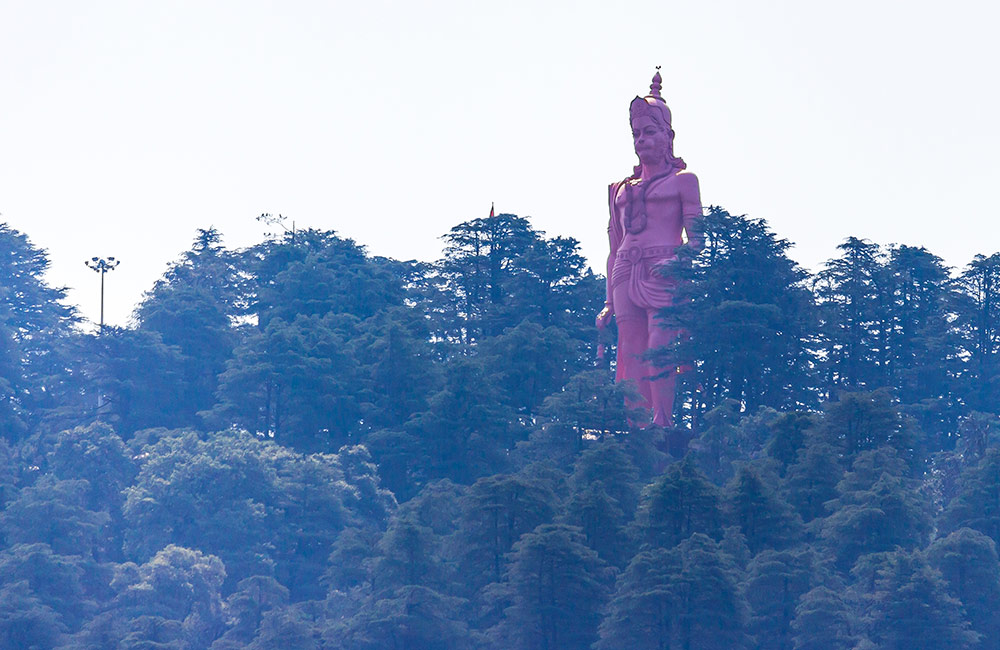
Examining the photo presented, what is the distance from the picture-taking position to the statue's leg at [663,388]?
50.4 m

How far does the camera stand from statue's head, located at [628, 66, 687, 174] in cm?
5166

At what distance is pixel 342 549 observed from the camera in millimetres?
45781

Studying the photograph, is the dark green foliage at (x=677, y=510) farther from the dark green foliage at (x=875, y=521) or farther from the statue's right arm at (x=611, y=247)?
the statue's right arm at (x=611, y=247)

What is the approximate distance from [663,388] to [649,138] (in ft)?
18.1

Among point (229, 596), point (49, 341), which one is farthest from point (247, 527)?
point (49, 341)

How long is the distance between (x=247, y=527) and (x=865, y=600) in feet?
44.1

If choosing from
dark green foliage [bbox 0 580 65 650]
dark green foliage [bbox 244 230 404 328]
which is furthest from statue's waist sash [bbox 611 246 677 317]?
dark green foliage [bbox 0 580 65 650]

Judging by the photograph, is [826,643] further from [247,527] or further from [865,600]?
[247,527]

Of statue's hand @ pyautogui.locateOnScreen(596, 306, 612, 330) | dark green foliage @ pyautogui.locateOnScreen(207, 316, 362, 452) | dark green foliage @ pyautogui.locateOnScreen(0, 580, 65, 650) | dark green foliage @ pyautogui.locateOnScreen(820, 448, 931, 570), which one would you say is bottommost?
dark green foliage @ pyautogui.locateOnScreen(0, 580, 65, 650)

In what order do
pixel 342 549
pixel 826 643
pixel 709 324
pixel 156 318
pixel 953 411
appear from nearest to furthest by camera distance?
pixel 826 643 → pixel 342 549 → pixel 709 324 → pixel 953 411 → pixel 156 318

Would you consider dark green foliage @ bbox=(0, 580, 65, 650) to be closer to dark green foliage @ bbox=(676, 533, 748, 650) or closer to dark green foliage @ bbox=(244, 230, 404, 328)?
dark green foliage @ bbox=(676, 533, 748, 650)

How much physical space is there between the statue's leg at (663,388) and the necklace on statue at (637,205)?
225 centimetres

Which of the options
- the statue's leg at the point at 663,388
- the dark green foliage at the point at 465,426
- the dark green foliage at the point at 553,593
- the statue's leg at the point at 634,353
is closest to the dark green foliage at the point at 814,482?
the dark green foliage at the point at 553,593

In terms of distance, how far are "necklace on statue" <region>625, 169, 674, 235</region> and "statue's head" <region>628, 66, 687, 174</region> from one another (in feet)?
1.72
